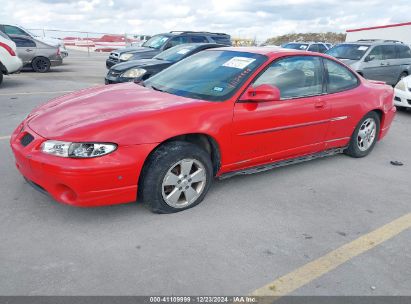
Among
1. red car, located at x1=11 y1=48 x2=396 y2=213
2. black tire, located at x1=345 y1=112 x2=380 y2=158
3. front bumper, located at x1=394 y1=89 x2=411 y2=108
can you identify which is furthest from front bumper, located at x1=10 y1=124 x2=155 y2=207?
front bumper, located at x1=394 y1=89 x2=411 y2=108

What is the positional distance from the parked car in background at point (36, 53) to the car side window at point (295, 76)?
37.0 ft

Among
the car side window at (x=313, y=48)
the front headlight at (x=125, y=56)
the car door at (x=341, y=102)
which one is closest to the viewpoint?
the car door at (x=341, y=102)

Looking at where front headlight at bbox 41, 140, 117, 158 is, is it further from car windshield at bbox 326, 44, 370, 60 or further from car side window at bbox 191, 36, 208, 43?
car side window at bbox 191, 36, 208, 43

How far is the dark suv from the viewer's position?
12292 mm

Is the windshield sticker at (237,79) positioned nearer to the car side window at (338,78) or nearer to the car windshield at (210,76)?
the car windshield at (210,76)

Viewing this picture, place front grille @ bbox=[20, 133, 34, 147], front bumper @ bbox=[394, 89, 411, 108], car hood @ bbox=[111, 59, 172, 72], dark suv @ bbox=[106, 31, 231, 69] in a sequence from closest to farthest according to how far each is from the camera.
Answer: front grille @ bbox=[20, 133, 34, 147] → front bumper @ bbox=[394, 89, 411, 108] → car hood @ bbox=[111, 59, 172, 72] → dark suv @ bbox=[106, 31, 231, 69]

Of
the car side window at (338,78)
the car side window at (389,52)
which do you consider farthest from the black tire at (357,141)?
the car side window at (389,52)

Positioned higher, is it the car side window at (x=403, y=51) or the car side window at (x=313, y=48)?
the car side window at (x=403, y=51)

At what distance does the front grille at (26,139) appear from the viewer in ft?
10.4

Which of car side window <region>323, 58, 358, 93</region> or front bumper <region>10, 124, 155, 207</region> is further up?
car side window <region>323, 58, 358, 93</region>

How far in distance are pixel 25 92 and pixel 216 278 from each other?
8404mm

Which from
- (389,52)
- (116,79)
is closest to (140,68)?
(116,79)

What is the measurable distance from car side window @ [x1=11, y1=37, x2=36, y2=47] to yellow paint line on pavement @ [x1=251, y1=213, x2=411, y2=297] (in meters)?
12.8

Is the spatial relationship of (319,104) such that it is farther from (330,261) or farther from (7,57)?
(7,57)
